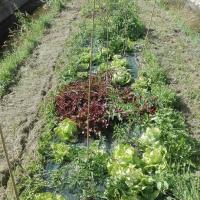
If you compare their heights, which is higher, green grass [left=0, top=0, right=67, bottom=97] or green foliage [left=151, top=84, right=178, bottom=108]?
green foliage [left=151, top=84, right=178, bottom=108]

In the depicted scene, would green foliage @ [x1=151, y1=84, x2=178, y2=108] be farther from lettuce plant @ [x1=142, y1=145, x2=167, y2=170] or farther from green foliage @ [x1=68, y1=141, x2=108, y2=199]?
green foliage @ [x1=68, y1=141, x2=108, y2=199]

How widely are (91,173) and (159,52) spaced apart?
4.17 m

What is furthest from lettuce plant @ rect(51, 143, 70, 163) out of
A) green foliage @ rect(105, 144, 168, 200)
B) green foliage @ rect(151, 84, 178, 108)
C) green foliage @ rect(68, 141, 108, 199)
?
green foliage @ rect(151, 84, 178, 108)

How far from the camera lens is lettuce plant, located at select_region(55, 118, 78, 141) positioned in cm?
632

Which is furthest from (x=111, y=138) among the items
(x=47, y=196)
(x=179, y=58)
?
(x=179, y=58)

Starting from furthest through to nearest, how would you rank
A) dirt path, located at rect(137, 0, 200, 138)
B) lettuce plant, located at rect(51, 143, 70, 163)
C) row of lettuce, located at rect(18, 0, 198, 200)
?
dirt path, located at rect(137, 0, 200, 138) → lettuce plant, located at rect(51, 143, 70, 163) → row of lettuce, located at rect(18, 0, 198, 200)

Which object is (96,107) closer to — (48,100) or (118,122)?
(118,122)

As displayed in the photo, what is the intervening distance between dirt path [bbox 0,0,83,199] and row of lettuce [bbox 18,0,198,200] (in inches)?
11.8

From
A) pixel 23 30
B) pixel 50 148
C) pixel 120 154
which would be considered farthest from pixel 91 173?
pixel 23 30

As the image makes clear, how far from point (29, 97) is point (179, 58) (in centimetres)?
300

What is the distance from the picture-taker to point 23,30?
1107cm

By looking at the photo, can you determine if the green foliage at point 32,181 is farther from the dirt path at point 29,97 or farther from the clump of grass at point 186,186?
the clump of grass at point 186,186

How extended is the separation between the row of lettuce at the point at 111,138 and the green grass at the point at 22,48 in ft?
3.18

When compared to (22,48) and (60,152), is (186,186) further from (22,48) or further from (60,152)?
(22,48)
